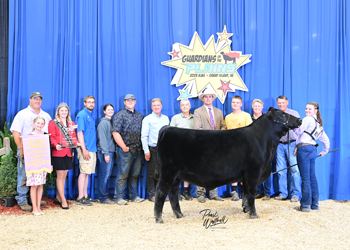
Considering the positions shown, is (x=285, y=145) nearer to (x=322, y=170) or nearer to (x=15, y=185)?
(x=322, y=170)

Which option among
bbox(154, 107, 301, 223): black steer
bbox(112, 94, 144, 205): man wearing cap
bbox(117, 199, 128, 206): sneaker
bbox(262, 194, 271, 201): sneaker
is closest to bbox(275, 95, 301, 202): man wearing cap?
bbox(262, 194, 271, 201): sneaker

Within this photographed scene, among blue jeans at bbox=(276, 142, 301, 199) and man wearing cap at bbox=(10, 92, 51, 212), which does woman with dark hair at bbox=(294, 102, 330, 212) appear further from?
man wearing cap at bbox=(10, 92, 51, 212)

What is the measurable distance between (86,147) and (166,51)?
193cm

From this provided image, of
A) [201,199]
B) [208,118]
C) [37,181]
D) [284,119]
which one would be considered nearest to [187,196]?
[201,199]

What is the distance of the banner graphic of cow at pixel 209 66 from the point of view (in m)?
4.57

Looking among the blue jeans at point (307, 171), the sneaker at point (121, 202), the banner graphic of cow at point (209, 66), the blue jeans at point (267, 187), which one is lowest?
the sneaker at point (121, 202)

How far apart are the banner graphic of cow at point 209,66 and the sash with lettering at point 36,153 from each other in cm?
212

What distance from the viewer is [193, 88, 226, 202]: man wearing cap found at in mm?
4121

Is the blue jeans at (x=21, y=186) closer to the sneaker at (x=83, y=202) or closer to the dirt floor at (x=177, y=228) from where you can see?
the dirt floor at (x=177, y=228)

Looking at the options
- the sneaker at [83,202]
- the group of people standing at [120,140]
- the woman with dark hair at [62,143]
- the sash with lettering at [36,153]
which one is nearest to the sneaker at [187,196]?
the group of people standing at [120,140]

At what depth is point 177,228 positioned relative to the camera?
2.90 metres

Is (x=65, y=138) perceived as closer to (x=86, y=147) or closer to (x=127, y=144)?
(x=86, y=147)

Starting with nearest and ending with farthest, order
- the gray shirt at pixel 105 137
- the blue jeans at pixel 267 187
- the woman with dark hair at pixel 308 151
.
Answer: the woman with dark hair at pixel 308 151 → the gray shirt at pixel 105 137 → the blue jeans at pixel 267 187

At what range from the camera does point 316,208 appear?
3.65 m
